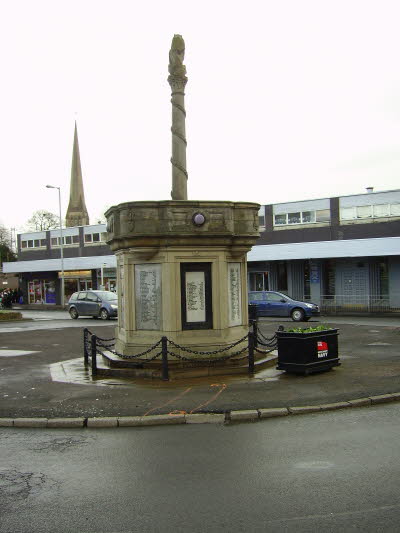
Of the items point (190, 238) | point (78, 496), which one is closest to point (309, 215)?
point (190, 238)

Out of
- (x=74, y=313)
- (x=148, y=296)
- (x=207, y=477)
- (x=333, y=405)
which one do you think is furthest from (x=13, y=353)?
(x=74, y=313)

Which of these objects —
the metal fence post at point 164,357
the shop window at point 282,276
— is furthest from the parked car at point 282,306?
the metal fence post at point 164,357

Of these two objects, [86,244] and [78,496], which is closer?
[78,496]

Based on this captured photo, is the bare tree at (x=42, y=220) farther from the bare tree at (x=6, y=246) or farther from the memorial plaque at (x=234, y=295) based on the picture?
the memorial plaque at (x=234, y=295)

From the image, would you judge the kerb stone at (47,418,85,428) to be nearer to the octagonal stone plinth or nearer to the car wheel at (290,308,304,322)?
the octagonal stone plinth

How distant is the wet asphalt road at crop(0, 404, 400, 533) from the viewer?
5.00 meters

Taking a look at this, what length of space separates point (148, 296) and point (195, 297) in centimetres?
106

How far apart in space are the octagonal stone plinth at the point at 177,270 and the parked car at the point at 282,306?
54.8 ft

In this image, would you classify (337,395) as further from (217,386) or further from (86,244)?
(86,244)

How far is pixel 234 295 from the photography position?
13648mm

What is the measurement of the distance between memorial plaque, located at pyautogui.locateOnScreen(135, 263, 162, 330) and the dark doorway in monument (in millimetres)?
560

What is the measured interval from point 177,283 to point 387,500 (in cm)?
806

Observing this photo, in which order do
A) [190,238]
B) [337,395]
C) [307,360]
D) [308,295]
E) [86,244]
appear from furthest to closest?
[86,244] → [308,295] → [190,238] → [307,360] → [337,395]

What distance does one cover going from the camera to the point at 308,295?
1524 inches
